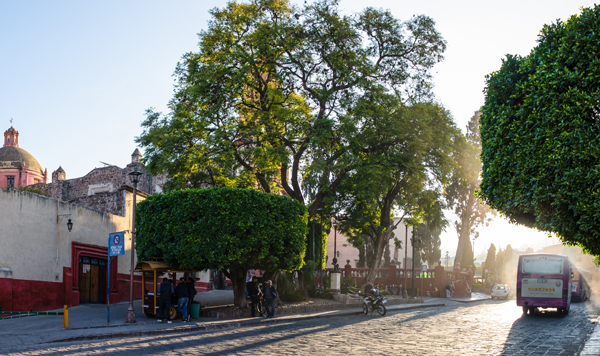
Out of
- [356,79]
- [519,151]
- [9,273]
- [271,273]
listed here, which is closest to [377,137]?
[356,79]

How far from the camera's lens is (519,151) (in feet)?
37.4

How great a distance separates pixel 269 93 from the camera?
23.8 meters

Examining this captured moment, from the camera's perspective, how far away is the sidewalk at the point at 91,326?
44.9ft

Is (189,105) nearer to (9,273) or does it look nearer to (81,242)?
(81,242)

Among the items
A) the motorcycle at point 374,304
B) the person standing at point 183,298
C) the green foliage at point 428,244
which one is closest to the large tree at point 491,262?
the green foliage at point 428,244

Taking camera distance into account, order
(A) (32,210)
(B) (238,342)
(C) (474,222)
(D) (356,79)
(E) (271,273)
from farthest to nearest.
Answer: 1. (C) (474,222)
2. (D) (356,79)
3. (E) (271,273)
4. (A) (32,210)
5. (B) (238,342)

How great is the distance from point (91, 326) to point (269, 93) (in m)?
12.2

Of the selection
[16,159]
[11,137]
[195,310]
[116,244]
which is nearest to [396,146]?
[195,310]

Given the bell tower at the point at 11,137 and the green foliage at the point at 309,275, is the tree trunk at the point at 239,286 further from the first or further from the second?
the bell tower at the point at 11,137

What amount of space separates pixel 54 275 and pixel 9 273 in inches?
93.8

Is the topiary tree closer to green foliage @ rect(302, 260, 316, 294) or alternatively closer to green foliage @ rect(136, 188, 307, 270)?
green foliage @ rect(136, 188, 307, 270)

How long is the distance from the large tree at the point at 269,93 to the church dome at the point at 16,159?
3924 cm

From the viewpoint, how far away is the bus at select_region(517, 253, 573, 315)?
2328 centimetres

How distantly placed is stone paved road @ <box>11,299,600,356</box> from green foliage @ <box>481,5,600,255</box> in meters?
3.63
